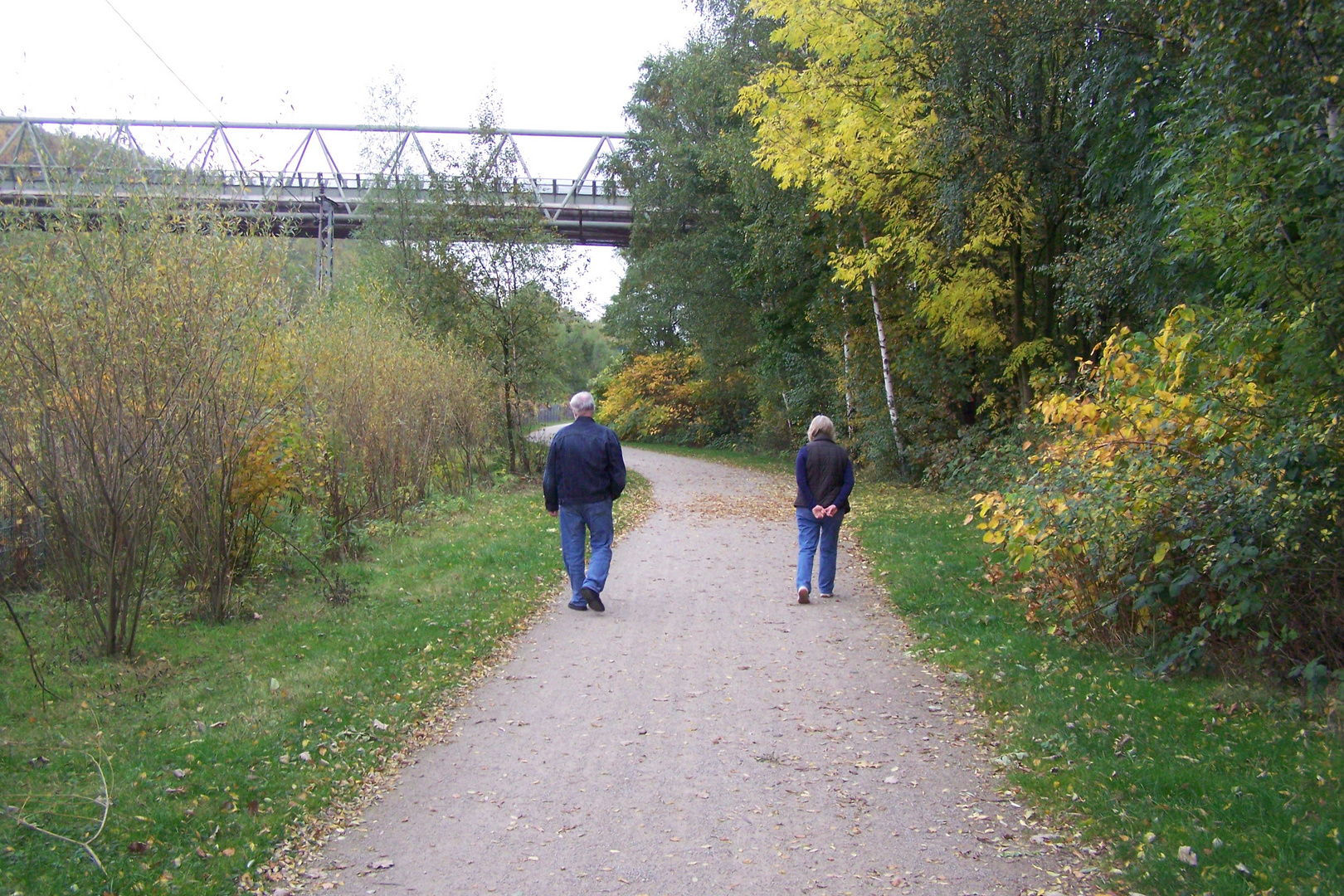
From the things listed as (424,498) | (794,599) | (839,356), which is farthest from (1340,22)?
(839,356)

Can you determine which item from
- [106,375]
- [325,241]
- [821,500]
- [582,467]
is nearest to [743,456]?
[325,241]

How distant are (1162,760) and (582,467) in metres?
5.62

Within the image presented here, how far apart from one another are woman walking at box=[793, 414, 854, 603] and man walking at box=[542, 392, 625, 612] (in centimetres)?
194

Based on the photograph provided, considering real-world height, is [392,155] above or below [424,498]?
above

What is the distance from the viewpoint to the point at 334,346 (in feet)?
42.7

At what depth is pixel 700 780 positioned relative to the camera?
518cm

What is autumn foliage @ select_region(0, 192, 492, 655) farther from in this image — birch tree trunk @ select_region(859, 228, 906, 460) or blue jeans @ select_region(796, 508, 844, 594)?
birch tree trunk @ select_region(859, 228, 906, 460)

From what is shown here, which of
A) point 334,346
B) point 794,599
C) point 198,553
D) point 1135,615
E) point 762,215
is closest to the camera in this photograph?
point 1135,615

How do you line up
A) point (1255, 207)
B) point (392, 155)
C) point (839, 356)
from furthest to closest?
point (392, 155) < point (839, 356) < point (1255, 207)

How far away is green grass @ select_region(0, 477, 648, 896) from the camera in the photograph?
4.25m

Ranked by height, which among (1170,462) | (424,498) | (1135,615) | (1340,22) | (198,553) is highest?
(1340,22)

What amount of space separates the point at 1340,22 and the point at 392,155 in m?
30.6

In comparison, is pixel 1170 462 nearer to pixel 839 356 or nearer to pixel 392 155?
pixel 839 356

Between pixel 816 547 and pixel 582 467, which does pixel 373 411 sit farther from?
pixel 816 547
